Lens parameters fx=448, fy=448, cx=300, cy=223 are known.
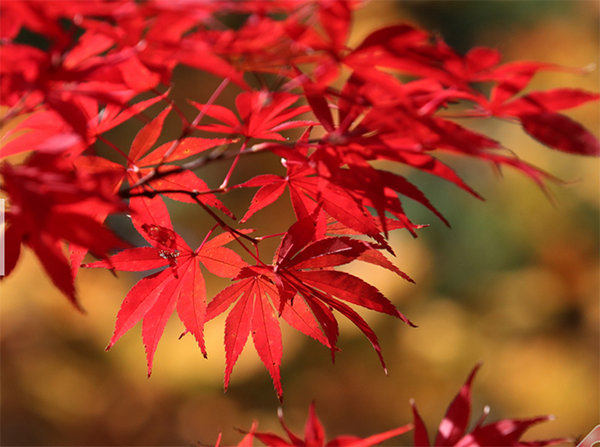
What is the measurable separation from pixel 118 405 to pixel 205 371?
0.89 metres

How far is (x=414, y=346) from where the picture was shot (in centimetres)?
378

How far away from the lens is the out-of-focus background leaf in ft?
12.1

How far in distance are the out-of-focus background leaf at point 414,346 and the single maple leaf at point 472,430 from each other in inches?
131

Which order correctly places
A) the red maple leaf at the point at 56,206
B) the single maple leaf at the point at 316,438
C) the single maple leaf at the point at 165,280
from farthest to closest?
the single maple leaf at the point at 165,280
the single maple leaf at the point at 316,438
the red maple leaf at the point at 56,206

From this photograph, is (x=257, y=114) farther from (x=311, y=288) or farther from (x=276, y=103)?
(x=311, y=288)

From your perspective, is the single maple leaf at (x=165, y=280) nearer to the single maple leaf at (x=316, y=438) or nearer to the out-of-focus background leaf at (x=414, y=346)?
the single maple leaf at (x=316, y=438)

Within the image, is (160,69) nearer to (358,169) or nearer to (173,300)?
(358,169)

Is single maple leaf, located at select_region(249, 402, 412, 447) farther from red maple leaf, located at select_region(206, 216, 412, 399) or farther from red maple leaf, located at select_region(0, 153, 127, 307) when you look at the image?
red maple leaf, located at select_region(0, 153, 127, 307)

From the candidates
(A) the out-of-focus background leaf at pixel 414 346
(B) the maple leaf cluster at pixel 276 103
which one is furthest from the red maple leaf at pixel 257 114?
(A) the out-of-focus background leaf at pixel 414 346

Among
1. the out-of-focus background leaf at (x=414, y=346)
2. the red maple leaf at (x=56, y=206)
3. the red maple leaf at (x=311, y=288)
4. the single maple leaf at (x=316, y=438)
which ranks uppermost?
the red maple leaf at (x=56, y=206)

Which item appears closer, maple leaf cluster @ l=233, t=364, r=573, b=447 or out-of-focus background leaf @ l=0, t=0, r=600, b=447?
maple leaf cluster @ l=233, t=364, r=573, b=447

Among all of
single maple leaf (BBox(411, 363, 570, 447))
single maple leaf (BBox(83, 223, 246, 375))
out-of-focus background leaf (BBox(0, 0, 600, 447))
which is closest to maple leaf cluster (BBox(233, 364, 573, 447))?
single maple leaf (BBox(411, 363, 570, 447))

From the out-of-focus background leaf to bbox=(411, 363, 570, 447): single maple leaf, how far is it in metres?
3.33

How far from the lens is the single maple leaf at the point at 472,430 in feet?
1.22
